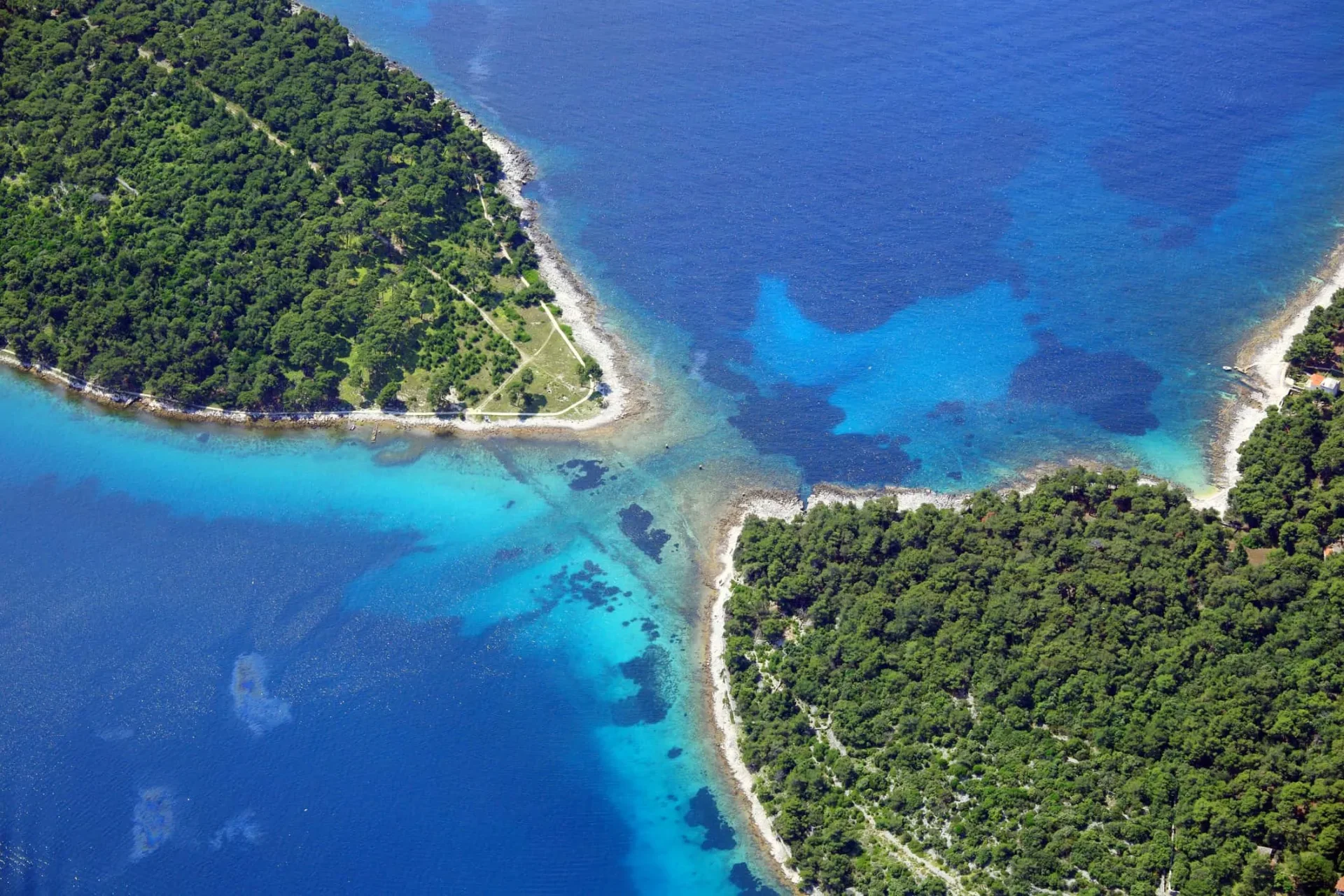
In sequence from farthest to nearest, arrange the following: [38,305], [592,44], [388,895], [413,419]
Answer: [592,44] → [38,305] → [413,419] → [388,895]

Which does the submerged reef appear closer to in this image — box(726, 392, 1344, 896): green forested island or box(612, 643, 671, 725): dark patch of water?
box(612, 643, 671, 725): dark patch of water

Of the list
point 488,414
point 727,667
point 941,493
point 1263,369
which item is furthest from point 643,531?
point 1263,369

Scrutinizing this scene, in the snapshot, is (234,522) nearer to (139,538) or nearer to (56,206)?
(139,538)

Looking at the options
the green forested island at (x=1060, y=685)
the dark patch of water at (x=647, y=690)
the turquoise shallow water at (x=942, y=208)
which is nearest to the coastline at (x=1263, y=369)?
the turquoise shallow water at (x=942, y=208)

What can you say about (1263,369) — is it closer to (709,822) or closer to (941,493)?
(941,493)

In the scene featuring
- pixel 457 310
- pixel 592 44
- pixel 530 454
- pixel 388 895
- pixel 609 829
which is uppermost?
pixel 592 44

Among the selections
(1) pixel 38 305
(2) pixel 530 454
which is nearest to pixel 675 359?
(2) pixel 530 454
